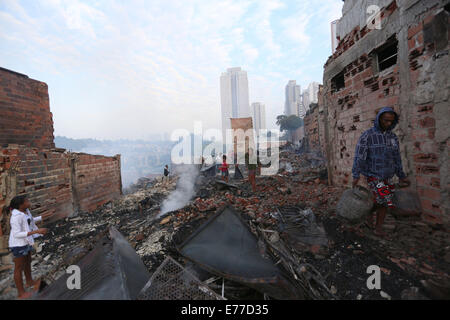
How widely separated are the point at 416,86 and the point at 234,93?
192 feet

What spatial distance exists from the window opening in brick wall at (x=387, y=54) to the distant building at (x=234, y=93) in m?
52.8

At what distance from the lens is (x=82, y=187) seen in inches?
231

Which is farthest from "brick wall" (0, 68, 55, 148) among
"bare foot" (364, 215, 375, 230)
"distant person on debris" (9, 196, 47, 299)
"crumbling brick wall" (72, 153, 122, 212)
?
"bare foot" (364, 215, 375, 230)

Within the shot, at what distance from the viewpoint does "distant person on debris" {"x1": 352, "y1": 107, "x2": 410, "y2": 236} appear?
255cm

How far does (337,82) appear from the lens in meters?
4.86

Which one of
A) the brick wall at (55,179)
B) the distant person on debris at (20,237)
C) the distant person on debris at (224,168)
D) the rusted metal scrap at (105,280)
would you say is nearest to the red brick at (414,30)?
the rusted metal scrap at (105,280)

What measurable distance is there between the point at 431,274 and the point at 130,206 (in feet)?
23.8

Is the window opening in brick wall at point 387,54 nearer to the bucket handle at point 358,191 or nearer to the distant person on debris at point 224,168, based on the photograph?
the bucket handle at point 358,191

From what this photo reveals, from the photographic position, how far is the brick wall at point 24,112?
4.77 metres

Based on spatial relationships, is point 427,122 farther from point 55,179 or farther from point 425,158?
point 55,179

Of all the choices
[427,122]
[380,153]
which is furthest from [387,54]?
[380,153]

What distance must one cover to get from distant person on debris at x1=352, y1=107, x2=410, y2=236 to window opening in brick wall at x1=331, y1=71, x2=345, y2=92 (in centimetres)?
261

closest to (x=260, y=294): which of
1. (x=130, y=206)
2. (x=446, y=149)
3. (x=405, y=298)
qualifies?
(x=405, y=298)
